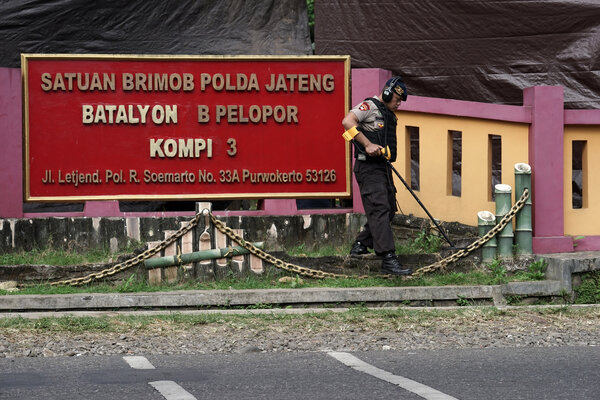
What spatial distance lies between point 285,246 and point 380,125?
2047mm

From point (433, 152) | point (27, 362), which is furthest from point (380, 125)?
point (27, 362)

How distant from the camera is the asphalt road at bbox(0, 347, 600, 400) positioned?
5.47 metres

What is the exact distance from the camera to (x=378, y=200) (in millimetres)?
9305

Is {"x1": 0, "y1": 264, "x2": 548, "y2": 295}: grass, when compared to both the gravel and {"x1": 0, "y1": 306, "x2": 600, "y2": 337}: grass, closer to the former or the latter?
{"x1": 0, "y1": 306, "x2": 600, "y2": 337}: grass

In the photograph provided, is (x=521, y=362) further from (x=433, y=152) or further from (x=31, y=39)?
(x=31, y=39)

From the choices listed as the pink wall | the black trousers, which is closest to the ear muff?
the black trousers

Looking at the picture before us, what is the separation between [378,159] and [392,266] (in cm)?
98

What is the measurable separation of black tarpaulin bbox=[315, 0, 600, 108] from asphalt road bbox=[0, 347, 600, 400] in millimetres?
5210

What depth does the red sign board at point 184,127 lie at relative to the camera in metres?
10.7

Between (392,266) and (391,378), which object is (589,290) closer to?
(392,266)

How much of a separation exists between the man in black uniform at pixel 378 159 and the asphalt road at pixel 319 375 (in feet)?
8.20

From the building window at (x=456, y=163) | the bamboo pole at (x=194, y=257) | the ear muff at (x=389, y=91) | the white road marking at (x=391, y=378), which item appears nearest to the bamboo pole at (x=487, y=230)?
the ear muff at (x=389, y=91)

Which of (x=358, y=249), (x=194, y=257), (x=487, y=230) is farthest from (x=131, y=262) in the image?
(x=487, y=230)

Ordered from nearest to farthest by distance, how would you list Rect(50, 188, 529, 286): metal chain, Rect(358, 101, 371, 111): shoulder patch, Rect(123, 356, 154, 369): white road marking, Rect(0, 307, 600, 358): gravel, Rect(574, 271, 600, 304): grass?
Rect(123, 356, 154, 369): white road marking < Rect(0, 307, 600, 358): gravel < Rect(50, 188, 529, 286): metal chain < Rect(574, 271, 600, 304): grass < Rect(358, 101, 371, 111): shoulder patch
